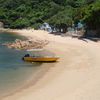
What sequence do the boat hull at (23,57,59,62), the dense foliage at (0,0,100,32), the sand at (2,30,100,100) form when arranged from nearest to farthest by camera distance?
1. the sand at (2,30,100,100)
2. the boat hull at (23,57,59,62)
3. the dense foliage at (0,0,100,32)

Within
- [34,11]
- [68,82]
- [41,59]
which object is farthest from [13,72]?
[34,11]

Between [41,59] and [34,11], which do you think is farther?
[34,11]

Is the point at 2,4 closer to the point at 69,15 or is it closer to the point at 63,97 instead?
the point at 69,15

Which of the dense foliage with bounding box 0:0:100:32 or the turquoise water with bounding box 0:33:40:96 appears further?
the dense foliage with bounding box 0:0:100:32

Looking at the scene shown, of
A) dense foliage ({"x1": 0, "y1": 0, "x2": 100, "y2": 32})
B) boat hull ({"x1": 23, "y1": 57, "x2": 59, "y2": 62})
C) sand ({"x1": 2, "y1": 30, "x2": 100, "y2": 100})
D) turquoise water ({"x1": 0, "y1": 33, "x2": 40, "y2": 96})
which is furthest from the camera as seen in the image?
dense foliage ({"x1": 0, "y1": 0, "x2": 100, "y2": 32})

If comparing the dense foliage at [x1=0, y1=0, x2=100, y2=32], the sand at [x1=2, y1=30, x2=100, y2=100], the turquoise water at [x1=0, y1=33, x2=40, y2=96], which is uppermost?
the dense foliage at [x1=0, y1=0, x2=100, y2=32]

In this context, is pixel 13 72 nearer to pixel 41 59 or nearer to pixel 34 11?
pixel 41 59

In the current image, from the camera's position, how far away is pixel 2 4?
5453 inches

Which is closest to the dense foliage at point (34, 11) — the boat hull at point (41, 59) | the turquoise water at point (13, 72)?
the turquoise water at point (13, 72)

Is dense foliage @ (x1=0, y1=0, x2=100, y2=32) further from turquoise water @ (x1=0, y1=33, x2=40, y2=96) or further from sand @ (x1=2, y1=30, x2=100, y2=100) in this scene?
sand @ (x1=2, y1=30, x2=100, y2=100)

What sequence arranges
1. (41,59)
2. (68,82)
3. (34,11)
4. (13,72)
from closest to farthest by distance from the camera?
(68,82) → (13,72) → (41,59) → (34,11)

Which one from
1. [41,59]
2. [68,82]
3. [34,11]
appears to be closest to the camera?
[68,82]

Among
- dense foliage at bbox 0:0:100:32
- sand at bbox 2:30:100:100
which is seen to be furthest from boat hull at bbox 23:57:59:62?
dense foliage at bbox 0:0:100:32

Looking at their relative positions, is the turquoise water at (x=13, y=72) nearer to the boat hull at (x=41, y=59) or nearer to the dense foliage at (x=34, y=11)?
the boat hull at (x=41, y=59)
